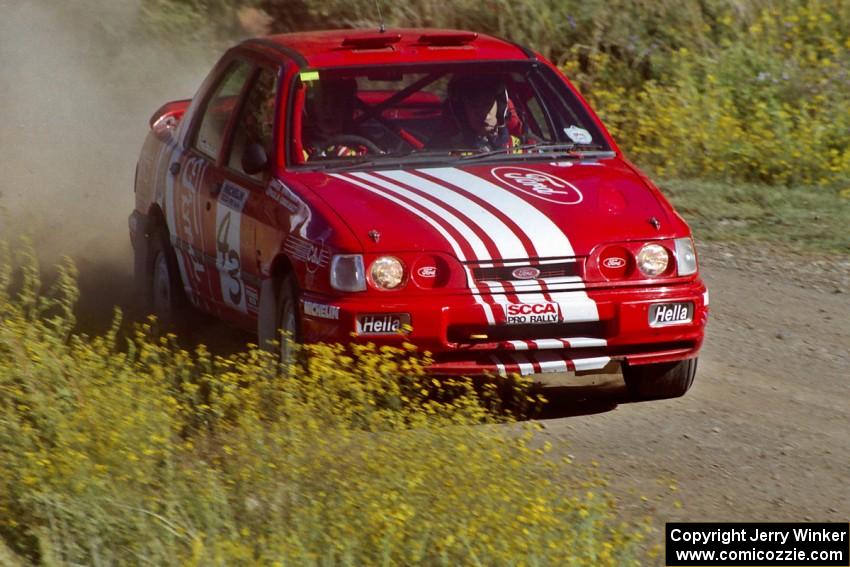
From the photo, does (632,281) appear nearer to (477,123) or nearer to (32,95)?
(477,123)

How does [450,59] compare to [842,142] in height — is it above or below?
above

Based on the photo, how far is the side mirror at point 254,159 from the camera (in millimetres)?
7426

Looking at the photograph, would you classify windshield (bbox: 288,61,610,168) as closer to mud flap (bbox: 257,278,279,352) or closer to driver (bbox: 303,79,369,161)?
driver (bbox: 303,79,369,161)

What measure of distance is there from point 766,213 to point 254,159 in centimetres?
518

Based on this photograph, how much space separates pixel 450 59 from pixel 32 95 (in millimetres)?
9742

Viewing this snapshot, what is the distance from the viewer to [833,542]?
5.42 m

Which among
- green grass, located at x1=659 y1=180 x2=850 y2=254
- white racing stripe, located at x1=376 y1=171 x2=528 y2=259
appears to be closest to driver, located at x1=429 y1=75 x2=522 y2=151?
white racing stripe, located at x1=376 y1=171 x2=528 y2=259

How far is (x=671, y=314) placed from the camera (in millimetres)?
6844

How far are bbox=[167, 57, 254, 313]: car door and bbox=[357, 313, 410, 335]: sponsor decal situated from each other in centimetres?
170

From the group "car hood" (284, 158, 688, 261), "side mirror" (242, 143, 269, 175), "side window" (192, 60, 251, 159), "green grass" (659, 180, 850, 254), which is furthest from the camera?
"green grass" (659, 180, 850, 254)

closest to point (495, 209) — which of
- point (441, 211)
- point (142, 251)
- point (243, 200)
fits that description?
point (441, 211)

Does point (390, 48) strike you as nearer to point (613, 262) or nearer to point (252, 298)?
point (252, 298)

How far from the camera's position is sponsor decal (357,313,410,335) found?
259 inches

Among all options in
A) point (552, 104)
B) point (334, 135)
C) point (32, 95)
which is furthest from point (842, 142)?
point (32, 95)
